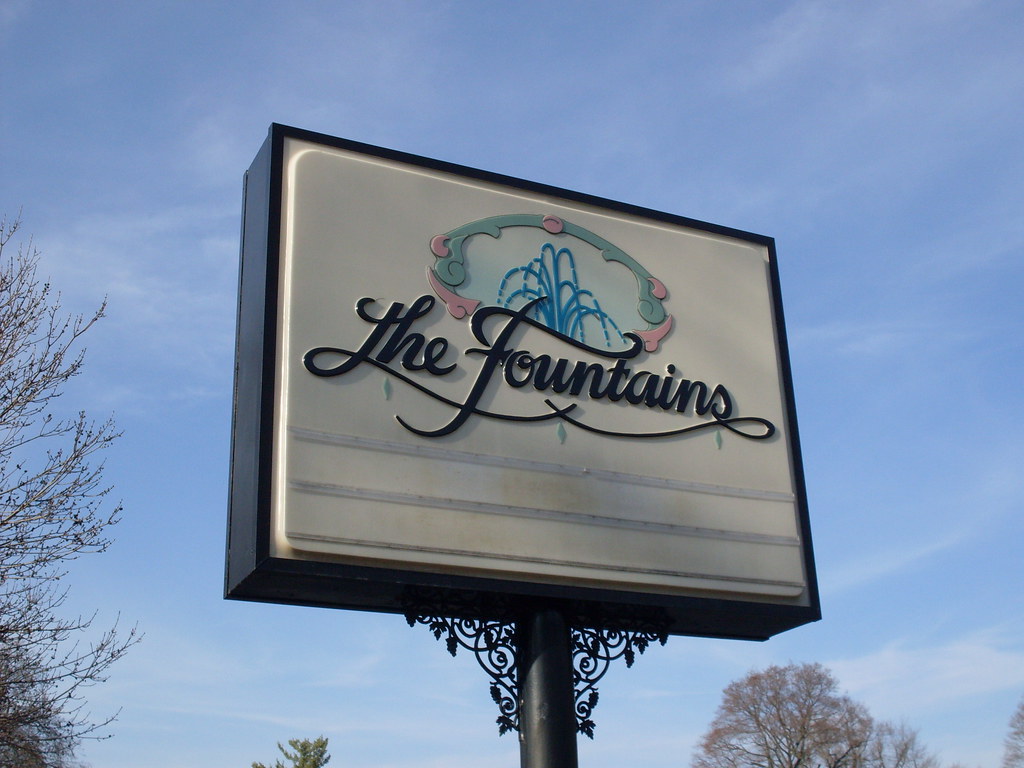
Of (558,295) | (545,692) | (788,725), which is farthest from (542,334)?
(788,725)

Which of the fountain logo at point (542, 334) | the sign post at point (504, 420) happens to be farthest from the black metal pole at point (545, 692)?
the fountain logo at point (542, 334)

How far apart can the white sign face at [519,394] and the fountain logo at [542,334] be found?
0.7 inches

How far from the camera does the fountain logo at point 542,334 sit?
861 centimetres

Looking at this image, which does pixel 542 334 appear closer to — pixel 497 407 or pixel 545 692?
pixel 497 407

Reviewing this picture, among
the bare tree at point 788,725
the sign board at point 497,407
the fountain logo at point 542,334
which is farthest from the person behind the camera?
the bare tree at point 788,725

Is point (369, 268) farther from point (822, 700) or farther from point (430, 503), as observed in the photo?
point (822, 700)

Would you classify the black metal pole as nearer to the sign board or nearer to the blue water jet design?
the sign board

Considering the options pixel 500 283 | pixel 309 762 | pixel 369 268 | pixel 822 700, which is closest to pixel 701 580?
pixel 500 283

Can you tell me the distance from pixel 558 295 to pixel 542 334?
16.8 inches

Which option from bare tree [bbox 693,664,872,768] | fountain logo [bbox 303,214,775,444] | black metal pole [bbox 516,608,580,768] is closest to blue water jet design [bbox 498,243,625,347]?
fountain logo [bbox 303,214,775,444]

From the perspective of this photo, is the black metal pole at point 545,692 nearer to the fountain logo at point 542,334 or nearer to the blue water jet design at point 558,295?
the fountain logo at point 542,334

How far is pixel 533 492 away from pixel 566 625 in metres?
0.97

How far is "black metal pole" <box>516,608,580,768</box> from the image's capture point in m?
8.05

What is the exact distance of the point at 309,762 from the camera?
120 ft
